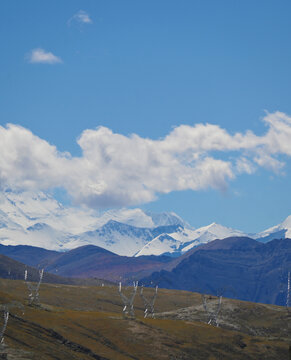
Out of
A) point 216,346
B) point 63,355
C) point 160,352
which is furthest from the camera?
point 216,346

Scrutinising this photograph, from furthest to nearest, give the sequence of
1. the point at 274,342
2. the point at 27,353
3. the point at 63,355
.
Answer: the point at 274,342, the point at 63,355, the point at 27,353

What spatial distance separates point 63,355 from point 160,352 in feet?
103

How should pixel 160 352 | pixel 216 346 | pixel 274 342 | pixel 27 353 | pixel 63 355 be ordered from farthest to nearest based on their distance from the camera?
1. pixel 274 342
2. pixel 216 346
3. pixel 160 352
4. pixel 63 355
5. pixel 27 353

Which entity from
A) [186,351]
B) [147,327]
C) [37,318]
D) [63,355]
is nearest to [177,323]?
[147,327]

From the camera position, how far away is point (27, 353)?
10781 centimetres

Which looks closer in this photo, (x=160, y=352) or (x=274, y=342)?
(x=160, y=352)

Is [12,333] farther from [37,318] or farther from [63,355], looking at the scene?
[37,318]

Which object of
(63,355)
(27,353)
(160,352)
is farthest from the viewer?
(160,352)

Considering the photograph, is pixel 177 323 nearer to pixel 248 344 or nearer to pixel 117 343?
pixel 248 344

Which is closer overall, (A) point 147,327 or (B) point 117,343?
(B) point 117,343

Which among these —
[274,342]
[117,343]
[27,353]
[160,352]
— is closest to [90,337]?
[117,343]

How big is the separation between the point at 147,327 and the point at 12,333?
156 ft

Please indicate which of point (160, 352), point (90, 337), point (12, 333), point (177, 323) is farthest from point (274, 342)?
point (12, 333)

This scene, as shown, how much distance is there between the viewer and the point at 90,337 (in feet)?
471
